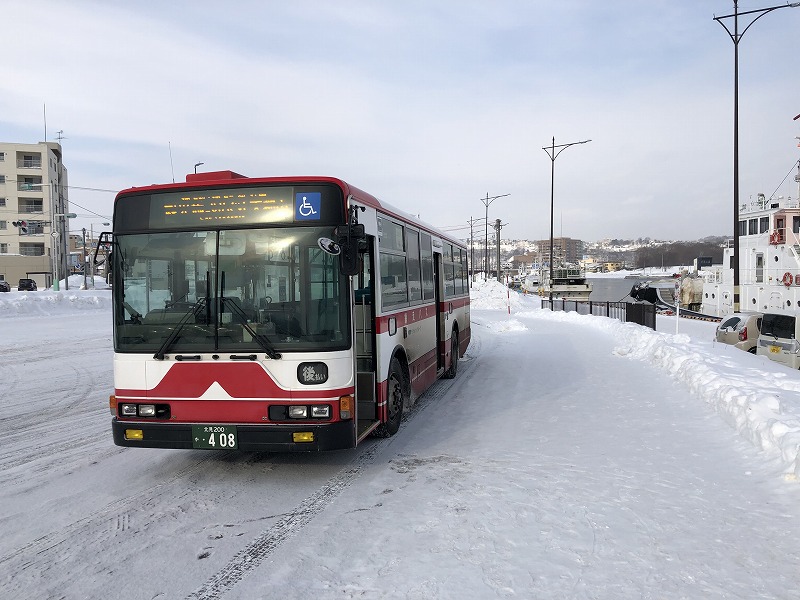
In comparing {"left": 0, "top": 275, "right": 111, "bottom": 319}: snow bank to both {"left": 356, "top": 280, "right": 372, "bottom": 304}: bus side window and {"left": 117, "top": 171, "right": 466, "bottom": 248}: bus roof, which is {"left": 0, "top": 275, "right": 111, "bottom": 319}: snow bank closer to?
{"left": 117, "top": 171, "right": 466, "bottom": 248}: bus roof

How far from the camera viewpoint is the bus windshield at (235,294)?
5.66 meters

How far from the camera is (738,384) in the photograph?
30.0 ft

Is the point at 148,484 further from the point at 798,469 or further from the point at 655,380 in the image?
the point at 655,380

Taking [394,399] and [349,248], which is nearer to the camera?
[349,248]

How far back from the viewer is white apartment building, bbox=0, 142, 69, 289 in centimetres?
6888

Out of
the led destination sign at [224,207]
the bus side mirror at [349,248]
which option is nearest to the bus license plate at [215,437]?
the bus side mirror at [349,248]

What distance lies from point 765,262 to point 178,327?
45.7 m

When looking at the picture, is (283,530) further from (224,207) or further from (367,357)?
(224,207)

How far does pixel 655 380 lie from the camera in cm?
1198

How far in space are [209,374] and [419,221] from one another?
5.11m

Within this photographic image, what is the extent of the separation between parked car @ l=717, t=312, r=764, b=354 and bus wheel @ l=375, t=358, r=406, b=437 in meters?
14.7

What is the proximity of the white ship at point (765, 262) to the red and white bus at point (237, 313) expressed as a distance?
3597cm

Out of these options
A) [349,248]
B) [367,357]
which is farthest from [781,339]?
[349,248]

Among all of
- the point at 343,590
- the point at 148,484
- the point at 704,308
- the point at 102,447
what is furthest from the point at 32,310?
the point at 704,308
